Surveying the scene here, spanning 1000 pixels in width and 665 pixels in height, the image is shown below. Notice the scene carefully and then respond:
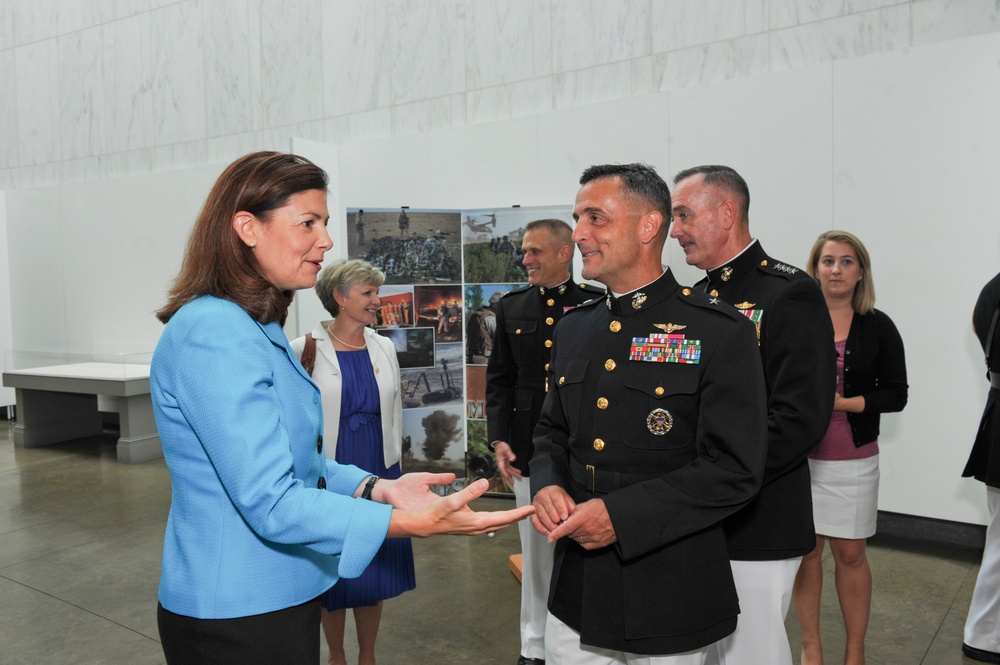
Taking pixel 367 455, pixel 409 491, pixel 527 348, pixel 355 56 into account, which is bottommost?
pixel 367 455

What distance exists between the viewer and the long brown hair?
159cm

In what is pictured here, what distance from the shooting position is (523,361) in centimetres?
386

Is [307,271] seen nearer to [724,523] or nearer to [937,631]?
[724,523]

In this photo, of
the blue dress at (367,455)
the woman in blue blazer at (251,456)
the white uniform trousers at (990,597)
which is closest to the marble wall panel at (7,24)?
the blue dress at (367,455)

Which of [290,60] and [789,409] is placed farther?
[290,60]

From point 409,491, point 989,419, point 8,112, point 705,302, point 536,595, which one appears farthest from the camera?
point 8,112

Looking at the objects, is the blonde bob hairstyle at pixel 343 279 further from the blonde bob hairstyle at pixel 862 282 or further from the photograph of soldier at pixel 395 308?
the blonde bob hairstyle at pixel 862 282

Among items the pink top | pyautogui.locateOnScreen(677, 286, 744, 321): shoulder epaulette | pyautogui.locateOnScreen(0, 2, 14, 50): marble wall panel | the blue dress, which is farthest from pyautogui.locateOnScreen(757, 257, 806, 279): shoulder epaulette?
pyautogui.locateOnScreen(0, 2, 14, 50): marble wall panel

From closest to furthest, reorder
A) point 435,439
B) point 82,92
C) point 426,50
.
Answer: point 435,439, point 426,50, point 82,92

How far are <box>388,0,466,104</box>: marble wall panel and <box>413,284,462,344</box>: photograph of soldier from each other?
99.9 inches

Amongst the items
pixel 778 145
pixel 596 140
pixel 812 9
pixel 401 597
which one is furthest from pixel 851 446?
pixel 812 9

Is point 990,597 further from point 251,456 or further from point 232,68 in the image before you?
point 232,68

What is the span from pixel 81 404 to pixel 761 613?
9.35 meters

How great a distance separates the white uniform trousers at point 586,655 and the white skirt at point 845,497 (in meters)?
1.51
